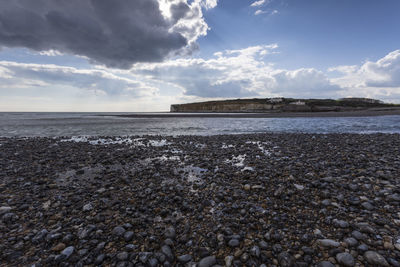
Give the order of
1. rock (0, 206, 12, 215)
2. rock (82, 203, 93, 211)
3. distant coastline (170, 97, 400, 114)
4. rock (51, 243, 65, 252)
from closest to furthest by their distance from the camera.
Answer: rock (51, 243, 65, 252), rock (0, 206, 12, 215), rock (82, 203, 93, 211), distant coastline (170, 97, 400, 114)

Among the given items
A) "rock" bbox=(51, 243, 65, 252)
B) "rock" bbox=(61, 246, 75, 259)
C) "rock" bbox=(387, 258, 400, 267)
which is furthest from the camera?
"rock" bbox=(51, 243, 65, 252)

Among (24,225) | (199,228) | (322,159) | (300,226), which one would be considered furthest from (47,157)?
(322,159)

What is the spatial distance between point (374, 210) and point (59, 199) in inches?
306

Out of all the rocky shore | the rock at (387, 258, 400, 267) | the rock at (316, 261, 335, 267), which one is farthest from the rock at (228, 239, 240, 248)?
the rock at (387, 258, 400, 267)

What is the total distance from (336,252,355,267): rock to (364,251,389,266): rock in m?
0.25

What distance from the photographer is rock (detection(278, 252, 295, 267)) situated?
102 inches

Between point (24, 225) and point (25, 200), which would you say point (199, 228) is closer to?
point (24, 225)

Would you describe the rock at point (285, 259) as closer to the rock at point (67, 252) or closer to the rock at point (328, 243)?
the rock at point (328, 243)

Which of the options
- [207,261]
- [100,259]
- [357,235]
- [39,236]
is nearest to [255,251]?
[207,261]

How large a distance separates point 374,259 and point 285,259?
1.24 meters

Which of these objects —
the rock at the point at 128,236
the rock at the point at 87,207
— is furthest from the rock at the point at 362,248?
the rock at the point at 87,207

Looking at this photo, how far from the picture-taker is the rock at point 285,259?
2588mm

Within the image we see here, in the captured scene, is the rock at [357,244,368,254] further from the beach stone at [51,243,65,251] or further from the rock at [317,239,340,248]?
the beach stone at [51,243,65,251]

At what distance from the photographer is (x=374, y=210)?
12.7 ft
